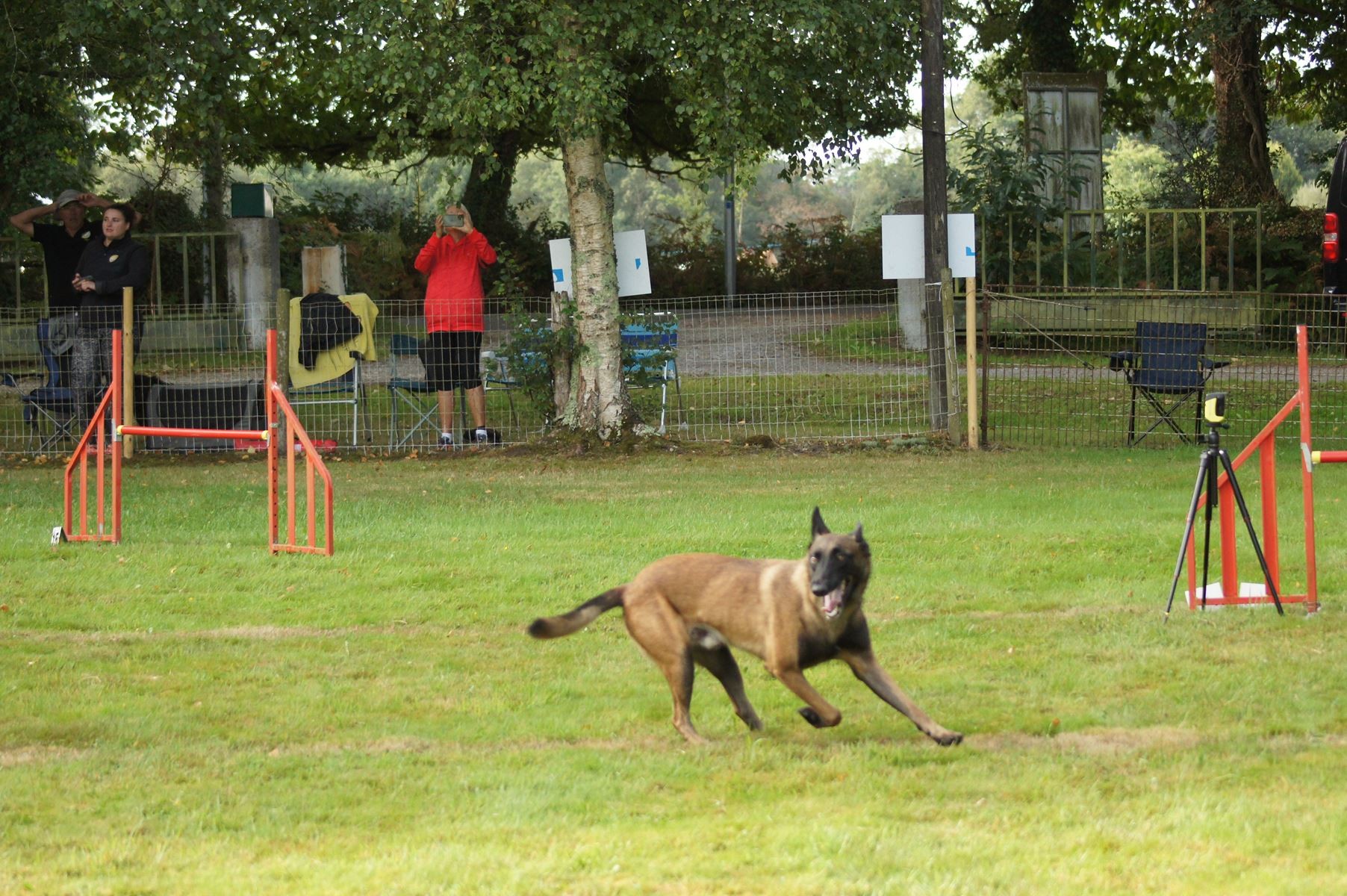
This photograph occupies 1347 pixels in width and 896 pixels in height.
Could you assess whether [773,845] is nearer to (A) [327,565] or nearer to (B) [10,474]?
(A) [327,565]

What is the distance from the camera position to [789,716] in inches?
245

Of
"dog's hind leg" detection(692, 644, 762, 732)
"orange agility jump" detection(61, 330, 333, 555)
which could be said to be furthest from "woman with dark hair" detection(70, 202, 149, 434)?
"dog's hind leg" detection(692, 644, 762, 732)

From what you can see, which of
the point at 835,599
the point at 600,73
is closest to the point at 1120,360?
the point at 600,73

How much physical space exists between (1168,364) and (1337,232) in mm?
6381

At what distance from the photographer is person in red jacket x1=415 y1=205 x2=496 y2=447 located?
1518 cm

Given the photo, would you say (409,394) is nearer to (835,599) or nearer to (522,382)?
(522,382)

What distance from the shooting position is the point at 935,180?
15.8m

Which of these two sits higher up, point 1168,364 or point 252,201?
point 252,201

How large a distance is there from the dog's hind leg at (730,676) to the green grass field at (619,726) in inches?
3.1

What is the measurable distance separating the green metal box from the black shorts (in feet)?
36.8

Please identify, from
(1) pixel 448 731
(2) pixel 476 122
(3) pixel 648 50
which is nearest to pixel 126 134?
(2) pixel 476 122

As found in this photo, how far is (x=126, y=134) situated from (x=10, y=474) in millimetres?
7042

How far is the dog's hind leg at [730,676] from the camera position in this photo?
593 cm

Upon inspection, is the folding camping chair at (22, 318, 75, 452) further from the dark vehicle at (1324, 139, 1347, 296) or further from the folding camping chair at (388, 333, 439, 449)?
the dark vehicle at (1324, 139, 1347, 296)
